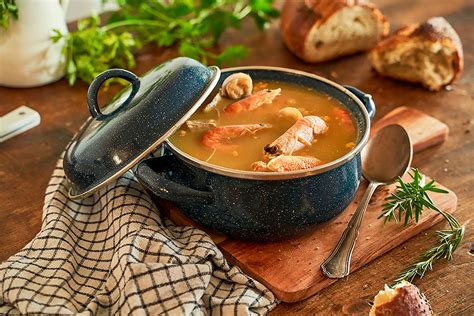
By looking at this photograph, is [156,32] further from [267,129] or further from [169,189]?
[169,189]

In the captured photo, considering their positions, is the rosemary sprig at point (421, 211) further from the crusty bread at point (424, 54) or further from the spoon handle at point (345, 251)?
the crusty bread at point (424, 54)

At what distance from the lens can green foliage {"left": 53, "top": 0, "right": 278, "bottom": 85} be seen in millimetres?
2445

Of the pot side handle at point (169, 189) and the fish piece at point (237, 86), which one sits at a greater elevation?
the fish piece at point (237, 86)

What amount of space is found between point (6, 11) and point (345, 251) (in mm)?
1310

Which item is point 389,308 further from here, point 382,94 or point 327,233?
point 382,94

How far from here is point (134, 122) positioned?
1.60 m

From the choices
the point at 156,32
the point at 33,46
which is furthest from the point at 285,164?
the point at 156,32

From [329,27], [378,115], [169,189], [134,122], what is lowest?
[378,115]

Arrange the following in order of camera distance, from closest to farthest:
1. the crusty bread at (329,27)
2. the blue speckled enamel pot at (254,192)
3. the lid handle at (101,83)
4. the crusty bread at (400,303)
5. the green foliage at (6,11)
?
the crusty bread at (400,303) < the blue speckled enamel pot at (254,192) < the lid handle at (101,83) < the green foliage at (6,11) < the crusty bread at (329,27)

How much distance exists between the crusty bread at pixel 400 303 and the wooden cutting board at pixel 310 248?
182 mm

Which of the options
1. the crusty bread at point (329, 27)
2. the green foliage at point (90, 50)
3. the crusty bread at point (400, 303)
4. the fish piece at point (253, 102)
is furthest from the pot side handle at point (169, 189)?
the crusty bread at point (329, 27)

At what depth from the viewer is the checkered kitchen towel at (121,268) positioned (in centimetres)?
148

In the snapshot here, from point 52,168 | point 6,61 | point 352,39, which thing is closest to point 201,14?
point 352,39

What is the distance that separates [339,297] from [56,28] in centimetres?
136
